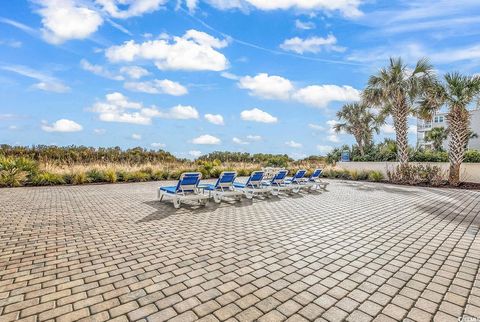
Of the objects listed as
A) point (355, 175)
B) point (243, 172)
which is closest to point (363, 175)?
point (355, 175)

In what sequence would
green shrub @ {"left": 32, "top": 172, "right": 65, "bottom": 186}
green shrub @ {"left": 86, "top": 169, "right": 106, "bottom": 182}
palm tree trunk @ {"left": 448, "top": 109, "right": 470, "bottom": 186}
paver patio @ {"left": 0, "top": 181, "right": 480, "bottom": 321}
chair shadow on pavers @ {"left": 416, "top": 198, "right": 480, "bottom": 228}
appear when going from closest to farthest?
paver patio @ {"left": 0, "top": 181, "right": 480, "bottom": 321}
chair shadow on pavers @ {"left": 416, "top": 198, "right": 480, "bottom": 228}
green shrub @ {"left": 32, "top": 172, "right": 65, "bottom": 186}
green shrub @ {"left": 86, "top": 169, "right": 106, "bottom": 182}
palm tree trunk @ {"left": 448, "top": 109, "right": 470, "bottom": 186}

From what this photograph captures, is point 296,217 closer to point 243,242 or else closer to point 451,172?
point 243,242

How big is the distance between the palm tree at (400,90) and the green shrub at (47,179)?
18316 mm

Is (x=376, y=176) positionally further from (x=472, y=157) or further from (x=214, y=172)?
(x=214, y=172)

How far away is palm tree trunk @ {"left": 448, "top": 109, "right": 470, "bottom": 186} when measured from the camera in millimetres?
15258

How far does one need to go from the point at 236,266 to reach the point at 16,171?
13306 millimetres

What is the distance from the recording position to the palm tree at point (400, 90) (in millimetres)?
16578

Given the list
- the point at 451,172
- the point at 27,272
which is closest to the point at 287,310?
the point at 27,272

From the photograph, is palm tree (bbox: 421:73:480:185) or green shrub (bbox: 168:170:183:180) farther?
green shrub (bbox: 168:170:183:180)

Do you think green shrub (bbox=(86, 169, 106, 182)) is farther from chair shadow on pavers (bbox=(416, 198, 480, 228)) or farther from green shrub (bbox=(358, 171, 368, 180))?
green shrub (bbox=(358, 171, 368, 180))

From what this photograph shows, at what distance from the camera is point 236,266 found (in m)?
3.84

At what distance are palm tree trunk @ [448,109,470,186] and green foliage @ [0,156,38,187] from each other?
2111 centimetres

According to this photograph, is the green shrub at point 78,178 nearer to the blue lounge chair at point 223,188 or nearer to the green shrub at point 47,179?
the green shrub at point 47,179

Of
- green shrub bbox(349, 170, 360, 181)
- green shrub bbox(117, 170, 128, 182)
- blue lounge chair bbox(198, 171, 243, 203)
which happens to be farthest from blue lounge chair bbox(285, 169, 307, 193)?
green shrub bbox(117, 170, 128, 182)
